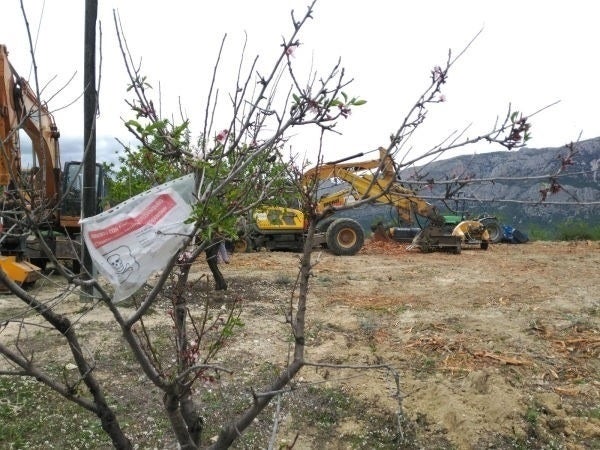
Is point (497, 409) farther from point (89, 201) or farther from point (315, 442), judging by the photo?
point (89, 201)

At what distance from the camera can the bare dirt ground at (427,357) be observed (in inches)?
158

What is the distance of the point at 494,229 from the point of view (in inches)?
765

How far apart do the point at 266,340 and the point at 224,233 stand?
425cm

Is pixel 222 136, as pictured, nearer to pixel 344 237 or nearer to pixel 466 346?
pixel 466 346

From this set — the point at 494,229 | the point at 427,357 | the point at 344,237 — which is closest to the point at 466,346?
the point at 427,357

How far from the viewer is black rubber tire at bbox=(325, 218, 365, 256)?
1477cm

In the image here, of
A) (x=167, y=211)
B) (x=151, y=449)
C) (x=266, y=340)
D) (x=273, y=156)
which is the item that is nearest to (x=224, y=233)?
(x=167, y=211)

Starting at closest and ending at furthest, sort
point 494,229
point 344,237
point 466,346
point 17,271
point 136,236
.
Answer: point 136,236
point 466,346
point 17,271
point 344,237
point 494,229

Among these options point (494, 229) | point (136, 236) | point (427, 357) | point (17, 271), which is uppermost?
point (136, 236)

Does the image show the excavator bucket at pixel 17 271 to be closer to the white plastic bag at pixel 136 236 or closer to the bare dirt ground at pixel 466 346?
the bare dirt ground at pixel 466 346

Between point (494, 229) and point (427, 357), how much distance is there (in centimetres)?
1506

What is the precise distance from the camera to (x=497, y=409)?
167 inches

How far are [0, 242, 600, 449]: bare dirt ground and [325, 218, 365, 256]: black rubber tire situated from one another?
4.10 meters

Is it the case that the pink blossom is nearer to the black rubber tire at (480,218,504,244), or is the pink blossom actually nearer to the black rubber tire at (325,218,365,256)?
the black rubber tire at (325,218,365,256)
